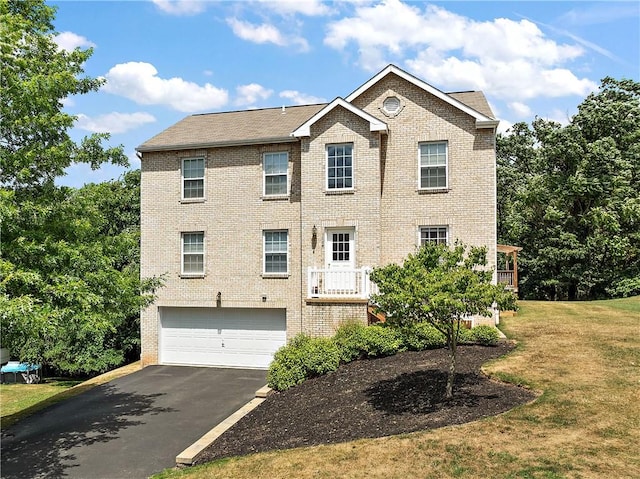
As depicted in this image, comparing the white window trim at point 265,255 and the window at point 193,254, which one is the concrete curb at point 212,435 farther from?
the window at point 193,254

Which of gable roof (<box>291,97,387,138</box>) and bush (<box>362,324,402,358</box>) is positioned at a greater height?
gable roof (<box>291,97,387,138</box>)

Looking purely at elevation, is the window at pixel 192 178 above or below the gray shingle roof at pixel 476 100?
below

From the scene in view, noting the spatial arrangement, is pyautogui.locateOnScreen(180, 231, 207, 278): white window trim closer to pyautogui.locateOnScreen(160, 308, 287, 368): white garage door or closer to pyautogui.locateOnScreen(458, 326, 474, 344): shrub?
pyautogui.locateOnScreen(160, 308, 287, 368): white garage door

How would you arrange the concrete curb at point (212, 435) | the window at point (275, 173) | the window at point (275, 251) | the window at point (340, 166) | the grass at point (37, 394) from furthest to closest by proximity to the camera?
the window at point (275, 173) < the window at point (275, 251) < the window at point (340, 166) < the grass at point (37, 394) < the concrete curb at point (212, 435)

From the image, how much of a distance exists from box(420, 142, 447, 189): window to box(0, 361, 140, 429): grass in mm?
12802

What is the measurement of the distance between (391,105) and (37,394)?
18.8 meters

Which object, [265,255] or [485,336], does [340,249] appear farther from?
[485,336]

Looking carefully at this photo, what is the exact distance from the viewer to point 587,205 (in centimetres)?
2998

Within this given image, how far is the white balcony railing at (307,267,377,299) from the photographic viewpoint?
16.8 m

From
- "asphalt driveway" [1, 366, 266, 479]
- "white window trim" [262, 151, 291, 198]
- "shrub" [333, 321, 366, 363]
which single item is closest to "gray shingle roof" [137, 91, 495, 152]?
"white window trim" [262, 151, 291, 198]

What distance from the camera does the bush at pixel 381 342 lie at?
1434cm

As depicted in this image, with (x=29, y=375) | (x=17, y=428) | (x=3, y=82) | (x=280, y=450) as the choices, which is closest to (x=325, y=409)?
(x=280, y=450)

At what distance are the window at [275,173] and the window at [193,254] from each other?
327 cm

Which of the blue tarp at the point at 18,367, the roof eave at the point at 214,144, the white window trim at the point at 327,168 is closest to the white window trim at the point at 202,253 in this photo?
the roof eave at the point at 214,144
